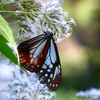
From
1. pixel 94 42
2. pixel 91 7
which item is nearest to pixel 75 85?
pixel 94 42

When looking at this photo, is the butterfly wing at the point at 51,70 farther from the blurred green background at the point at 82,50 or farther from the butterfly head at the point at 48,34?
the blurred green background at the point at 82,50

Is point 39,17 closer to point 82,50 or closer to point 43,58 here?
point 43,58

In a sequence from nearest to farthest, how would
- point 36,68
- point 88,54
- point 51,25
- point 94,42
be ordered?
point 51,25 → point 36,68 → point 88,54 → point 94,42

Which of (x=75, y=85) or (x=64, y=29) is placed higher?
(x=75, y=85)

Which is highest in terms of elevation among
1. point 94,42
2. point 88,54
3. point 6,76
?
point 94,42

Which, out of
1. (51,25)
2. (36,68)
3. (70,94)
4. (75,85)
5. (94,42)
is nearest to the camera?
(51,25)

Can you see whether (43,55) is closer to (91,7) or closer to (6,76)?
(6,76)
